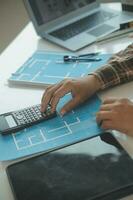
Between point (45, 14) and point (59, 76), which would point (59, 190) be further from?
point (45, 14)

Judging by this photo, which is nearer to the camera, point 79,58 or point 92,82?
point 92,82

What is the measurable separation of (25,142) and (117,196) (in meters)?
A: 0.30

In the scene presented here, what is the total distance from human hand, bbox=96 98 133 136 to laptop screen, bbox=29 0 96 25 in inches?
27.1

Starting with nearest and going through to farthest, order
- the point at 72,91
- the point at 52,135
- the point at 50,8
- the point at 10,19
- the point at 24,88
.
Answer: the point at 52,135 < the point at 72,91 < the point at 24,88 < the point at 50,8 < the point at 10,19

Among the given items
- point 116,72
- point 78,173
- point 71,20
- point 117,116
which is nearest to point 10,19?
point 71,20

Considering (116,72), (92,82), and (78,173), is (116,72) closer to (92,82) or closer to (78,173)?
(92,82)

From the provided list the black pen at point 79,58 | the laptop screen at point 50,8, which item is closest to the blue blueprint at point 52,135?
the black pen at point 79,58

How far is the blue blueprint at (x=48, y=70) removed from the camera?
3.92 ft

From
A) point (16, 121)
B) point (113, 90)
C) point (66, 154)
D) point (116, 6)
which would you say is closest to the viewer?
point (66, 154)

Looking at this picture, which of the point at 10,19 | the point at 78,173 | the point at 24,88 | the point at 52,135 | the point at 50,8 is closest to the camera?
the point at 78,173

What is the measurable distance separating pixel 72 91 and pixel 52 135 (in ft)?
0.62

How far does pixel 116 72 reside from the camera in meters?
1.14

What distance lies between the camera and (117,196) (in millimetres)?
703

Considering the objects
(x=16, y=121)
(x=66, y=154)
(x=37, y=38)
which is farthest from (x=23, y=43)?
(x=66, y=154)
